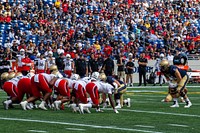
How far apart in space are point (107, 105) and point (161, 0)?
24620 mm

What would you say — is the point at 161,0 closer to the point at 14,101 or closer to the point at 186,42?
the point at 186,42

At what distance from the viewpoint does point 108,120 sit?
14.4 metres

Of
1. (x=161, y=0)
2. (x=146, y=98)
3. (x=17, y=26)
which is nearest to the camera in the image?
(x=146, y=98)

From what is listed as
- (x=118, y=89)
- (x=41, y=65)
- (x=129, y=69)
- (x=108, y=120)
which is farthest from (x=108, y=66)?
(x=108, y=120)

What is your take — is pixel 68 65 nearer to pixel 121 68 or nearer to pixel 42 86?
pixel 121 68

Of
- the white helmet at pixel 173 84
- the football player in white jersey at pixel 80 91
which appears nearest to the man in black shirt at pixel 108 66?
the white helmet at pixel 173 84

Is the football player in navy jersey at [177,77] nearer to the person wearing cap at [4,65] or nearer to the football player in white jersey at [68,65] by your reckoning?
the football player in white jersey at [68,65]

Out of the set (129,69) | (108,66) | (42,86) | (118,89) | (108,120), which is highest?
(108,66)

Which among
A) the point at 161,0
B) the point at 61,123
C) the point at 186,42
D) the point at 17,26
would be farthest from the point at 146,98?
the point at 161,0

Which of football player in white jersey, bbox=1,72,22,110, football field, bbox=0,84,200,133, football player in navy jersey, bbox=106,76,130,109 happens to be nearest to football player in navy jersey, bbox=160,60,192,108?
football field, bbox=0,84,200,133

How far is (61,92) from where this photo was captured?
16.8 m

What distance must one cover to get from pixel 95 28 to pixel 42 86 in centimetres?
1687

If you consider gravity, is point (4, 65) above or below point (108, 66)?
above

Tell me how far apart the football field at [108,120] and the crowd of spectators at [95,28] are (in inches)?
454
